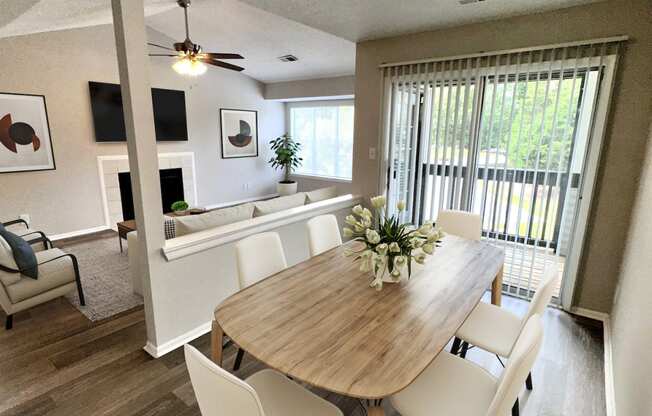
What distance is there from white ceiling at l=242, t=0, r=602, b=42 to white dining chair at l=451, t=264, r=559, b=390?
2.13 m

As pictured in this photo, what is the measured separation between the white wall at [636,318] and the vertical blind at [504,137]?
55cm

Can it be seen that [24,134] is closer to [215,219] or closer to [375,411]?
[215,219]

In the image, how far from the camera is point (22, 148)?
441 centimetres

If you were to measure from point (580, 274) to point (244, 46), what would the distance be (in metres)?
5.43

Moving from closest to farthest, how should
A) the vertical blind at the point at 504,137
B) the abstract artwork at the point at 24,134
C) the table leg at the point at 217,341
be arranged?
the table leg at the point at 217,341 < the vertical blind at the point at 504,137 < the abstract artwork at the point at 24,134

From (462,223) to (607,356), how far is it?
4.33 ft

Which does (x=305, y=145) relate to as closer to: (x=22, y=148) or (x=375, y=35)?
(x=375, y=35)

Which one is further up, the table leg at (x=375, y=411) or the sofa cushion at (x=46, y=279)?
the table leg at (x=375, y=411)

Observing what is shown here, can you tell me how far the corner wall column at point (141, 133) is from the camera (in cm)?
197

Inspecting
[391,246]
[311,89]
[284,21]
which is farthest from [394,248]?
[311,89]

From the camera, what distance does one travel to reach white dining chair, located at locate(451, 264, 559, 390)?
1.62 m

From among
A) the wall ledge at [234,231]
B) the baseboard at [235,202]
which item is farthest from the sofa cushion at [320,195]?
the baseboard at [235,202]

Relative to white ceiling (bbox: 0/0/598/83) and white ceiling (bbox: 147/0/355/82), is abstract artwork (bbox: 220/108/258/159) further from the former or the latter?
white ceiling (bbox: 147/0/355/82)

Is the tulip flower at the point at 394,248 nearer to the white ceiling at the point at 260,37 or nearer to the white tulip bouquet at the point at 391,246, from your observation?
the white tulip bouquet at the point at 391,246
